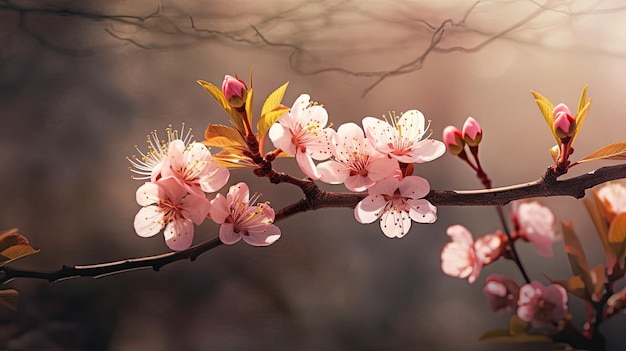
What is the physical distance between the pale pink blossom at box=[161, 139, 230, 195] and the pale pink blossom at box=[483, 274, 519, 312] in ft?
1.90

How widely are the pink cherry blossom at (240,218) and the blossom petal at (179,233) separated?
4 cm

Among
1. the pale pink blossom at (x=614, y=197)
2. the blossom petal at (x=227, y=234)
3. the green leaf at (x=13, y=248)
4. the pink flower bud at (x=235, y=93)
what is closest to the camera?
the pink flower bud at (x=235, y=93)

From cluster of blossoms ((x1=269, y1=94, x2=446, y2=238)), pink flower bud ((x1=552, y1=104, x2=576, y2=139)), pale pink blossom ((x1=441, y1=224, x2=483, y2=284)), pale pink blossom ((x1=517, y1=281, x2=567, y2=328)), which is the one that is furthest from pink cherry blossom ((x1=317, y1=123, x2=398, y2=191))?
pale pink blossom ((x1=517, y1=281, x2=567, y2=328))

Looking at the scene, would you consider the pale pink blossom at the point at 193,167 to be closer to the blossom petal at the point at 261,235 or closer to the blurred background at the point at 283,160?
the blossom petal at the point at 261,235

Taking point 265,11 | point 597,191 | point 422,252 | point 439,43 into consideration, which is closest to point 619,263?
point 597,191

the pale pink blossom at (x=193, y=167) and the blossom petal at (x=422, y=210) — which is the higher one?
the pale pink blossom at (x=193, y=167)

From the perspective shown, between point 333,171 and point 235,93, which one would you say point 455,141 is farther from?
point 235,93

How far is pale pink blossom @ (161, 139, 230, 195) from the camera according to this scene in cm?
79

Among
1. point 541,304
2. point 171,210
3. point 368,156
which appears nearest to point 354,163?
point 368,156

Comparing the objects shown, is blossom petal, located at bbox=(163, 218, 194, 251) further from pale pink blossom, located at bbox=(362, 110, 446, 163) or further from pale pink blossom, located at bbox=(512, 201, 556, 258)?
pale pink blossom, located at bbox=(512, 201, 556, 258)

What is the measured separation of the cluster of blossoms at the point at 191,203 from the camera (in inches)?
31.4

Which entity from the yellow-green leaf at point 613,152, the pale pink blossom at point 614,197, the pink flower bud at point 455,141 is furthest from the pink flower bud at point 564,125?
the pale pink blossom at point 614,197

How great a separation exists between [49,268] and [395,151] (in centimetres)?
67

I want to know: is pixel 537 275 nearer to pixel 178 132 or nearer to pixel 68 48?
pixel 178 132
